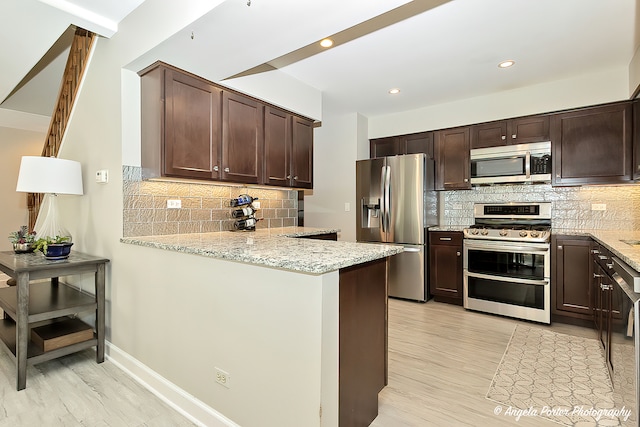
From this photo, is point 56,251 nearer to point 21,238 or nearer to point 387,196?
point 21,238

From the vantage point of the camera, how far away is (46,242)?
2.48 m

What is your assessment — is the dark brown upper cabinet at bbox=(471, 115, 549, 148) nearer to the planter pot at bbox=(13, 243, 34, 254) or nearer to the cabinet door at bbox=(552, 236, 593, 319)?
the cabinet door at bbox=(552, 236, 593, 319)

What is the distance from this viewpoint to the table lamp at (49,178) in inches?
94.3

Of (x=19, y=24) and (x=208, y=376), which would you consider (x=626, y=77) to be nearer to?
(x=208, y=376)

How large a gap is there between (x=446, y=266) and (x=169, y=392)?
324 centimetres

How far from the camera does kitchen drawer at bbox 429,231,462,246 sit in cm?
390

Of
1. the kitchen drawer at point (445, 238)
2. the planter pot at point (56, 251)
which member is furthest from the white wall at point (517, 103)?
the planter pot at point (56, 251)

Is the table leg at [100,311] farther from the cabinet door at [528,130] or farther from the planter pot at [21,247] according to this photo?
the cabinet door at [528,130]

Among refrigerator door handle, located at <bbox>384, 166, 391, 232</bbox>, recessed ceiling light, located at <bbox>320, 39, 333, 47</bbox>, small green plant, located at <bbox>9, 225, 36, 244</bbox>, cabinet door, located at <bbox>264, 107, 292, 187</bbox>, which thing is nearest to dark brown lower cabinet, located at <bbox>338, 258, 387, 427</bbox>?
cabinet door, located at <bbox>264, 107, 292, 187</bbox>

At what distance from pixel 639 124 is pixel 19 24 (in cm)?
530

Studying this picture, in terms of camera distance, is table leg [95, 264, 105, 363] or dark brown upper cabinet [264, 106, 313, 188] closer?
table leg [95, 264, 105, 363]

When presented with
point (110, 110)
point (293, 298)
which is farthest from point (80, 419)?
point (110, 110)

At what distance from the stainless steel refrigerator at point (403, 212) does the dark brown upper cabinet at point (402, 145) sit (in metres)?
0.36

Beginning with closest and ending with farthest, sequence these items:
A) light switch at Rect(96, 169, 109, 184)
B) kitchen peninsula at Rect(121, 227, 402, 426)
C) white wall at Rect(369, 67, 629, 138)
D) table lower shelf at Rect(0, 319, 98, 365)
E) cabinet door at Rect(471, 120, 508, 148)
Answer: kitchen peninsula at Rect(121, 227, 402, 426) → table lower shelf at Rect(0, 319, 98, 365) → light switch at Rect(96, 169, 109, 184) → white wall at Rect(369, 67, 629, 138) → cabinet door at Rect(471, 120, 508, 148)
